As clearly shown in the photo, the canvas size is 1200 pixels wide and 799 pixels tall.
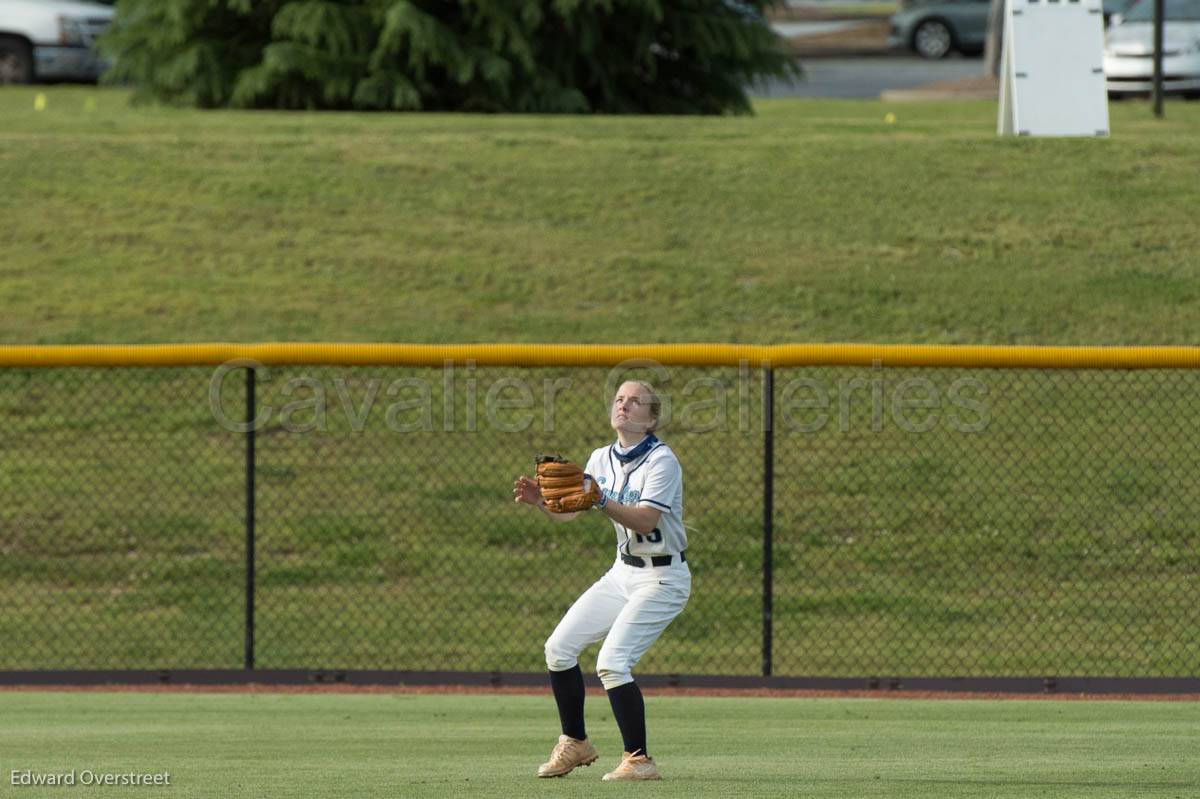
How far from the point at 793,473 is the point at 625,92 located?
10.8 meters

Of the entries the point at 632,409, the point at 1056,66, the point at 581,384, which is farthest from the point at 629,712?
the point at 1056,66

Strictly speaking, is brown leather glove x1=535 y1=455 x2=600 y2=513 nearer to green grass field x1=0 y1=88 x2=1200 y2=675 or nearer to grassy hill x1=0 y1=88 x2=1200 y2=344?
green grass field x1=0 y1=88 x2=1200 y2=675

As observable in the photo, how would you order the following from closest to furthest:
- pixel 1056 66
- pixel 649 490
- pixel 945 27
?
1. pixel 649 490
2. pixel 1056 66
3. pixel 945 27

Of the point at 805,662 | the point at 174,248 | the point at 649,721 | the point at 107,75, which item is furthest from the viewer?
the point at 107,75

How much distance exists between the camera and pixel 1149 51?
21.7 meters

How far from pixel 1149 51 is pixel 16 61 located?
55.2 feet

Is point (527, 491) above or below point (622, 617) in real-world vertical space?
above

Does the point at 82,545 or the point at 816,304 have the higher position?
the point at 816,304

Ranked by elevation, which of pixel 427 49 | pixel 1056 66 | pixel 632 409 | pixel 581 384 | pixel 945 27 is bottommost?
pixel 581 384

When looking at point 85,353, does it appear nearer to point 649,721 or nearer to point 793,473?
point 649,721

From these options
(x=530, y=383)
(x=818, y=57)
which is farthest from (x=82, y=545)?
(x=818, y=57)

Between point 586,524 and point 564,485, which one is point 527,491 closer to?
point 564,485

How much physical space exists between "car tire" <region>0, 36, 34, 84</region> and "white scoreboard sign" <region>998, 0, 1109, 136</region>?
53.0 feet

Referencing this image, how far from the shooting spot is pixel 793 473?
1188 centimetres
